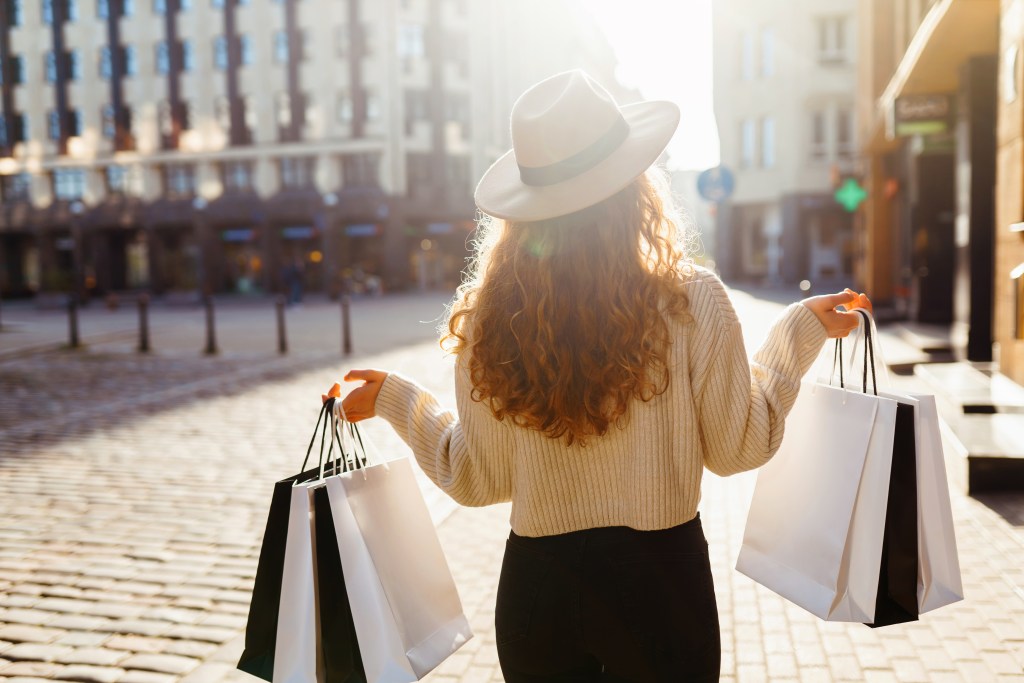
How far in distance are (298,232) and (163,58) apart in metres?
11.8

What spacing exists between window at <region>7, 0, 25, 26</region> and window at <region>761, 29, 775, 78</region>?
3872cm

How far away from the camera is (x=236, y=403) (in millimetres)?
10398

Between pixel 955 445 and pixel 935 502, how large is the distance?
4231 millimetres

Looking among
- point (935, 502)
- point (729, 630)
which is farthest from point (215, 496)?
point (935, 502)

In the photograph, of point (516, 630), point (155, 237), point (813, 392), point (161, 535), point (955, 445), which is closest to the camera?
point (516, 630)

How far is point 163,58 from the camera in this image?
1863 inches

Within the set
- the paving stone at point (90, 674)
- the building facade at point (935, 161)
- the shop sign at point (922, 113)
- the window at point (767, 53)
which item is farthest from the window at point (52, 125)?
the paving stone at point (90, 674)

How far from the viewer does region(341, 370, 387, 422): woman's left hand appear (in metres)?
2.21

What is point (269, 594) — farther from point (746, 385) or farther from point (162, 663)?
point (162, 663)

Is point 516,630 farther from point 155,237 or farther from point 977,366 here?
point 155,237

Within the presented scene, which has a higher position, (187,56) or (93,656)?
(187,56)

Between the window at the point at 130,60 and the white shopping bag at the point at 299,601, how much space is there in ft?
169

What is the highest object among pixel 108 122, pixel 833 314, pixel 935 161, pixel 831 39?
pixel 831 39

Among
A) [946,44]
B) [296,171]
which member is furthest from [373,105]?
[946,44]
